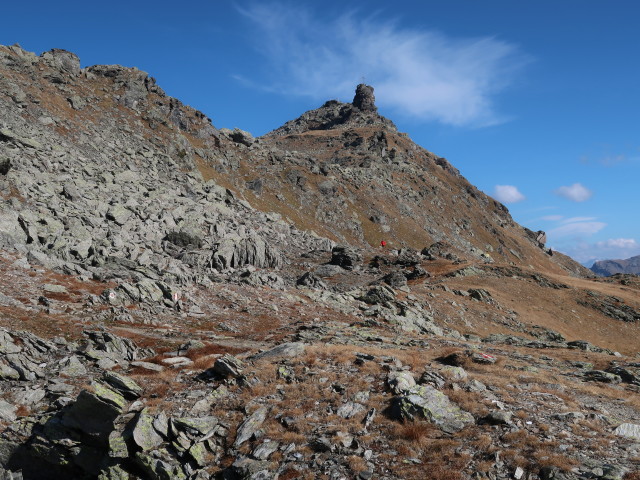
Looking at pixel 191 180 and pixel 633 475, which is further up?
pixel 191 180

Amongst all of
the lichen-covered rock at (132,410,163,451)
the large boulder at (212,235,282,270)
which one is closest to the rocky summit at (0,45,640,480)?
the lichen-covered rock at (132,410,163,451)

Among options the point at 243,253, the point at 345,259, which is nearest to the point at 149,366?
the point at 243,253

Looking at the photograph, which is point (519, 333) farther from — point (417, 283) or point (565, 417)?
point (565, 417)

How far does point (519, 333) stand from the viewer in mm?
52781

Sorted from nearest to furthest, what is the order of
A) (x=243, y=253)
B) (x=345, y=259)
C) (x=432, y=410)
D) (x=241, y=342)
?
(x=432, y=410)
(x=241, y=342)
(x=243, y=253)
(x=345, y=259)

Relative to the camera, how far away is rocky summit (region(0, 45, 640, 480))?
52.9 feet

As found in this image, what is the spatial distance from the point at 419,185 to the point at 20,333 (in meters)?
171

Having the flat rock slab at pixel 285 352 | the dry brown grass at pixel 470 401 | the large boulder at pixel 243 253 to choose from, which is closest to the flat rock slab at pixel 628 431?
the dry brown grass at pixel 470 401

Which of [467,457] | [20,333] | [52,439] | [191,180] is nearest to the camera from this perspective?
[467,457]

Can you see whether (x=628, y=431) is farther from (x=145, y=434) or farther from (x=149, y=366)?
(x=149, y=366)

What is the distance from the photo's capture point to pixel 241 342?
32094mm

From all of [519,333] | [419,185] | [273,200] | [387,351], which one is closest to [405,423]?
[387,351]

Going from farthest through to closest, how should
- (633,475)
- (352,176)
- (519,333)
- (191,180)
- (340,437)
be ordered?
(352,176)
(191,180)
(519,333)
(340,437)
(633,475)

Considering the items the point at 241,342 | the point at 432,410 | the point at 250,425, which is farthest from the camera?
the point at 241,342
